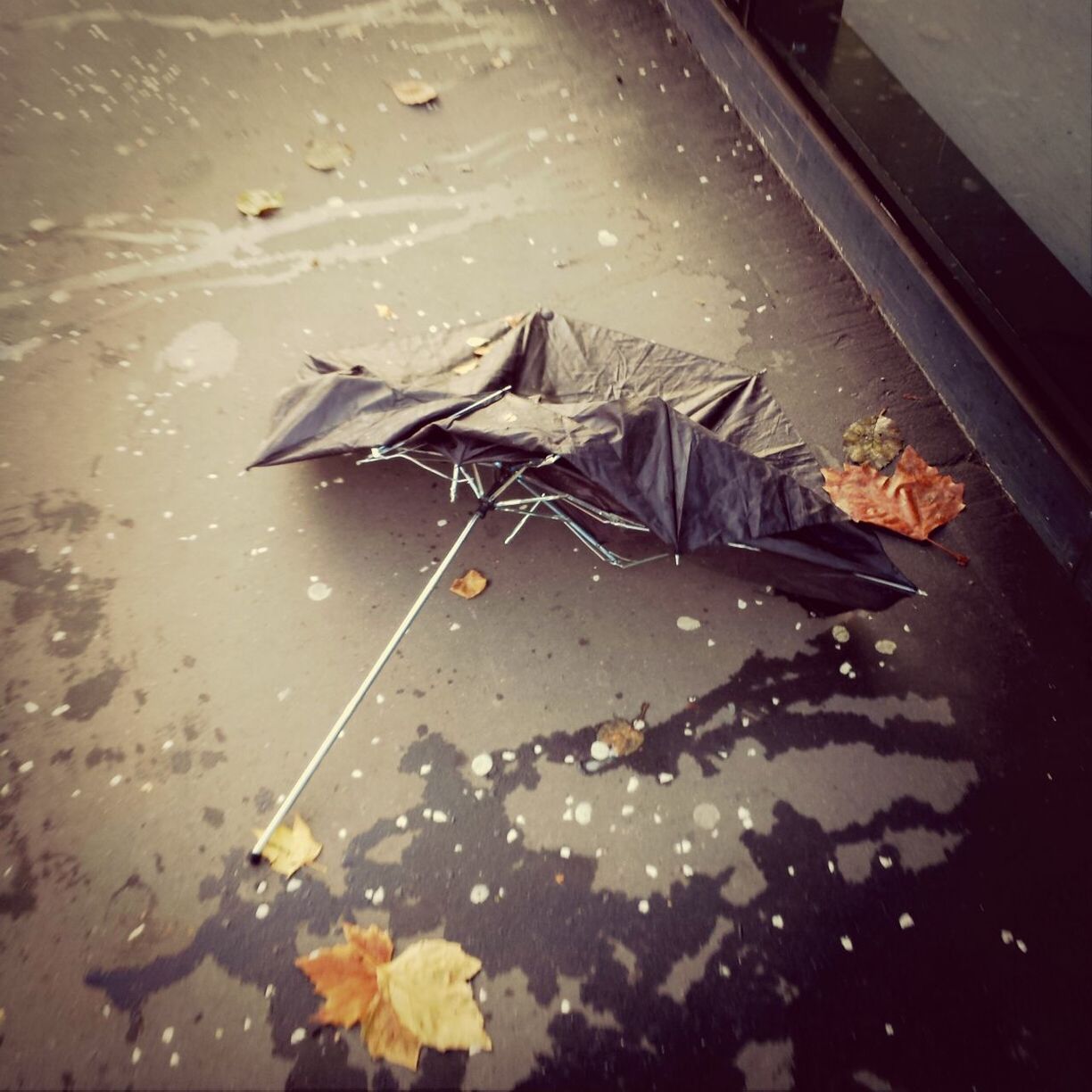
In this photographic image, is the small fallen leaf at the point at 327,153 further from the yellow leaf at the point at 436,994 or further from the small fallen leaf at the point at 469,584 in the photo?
the yellow leaf at the point at 436,994

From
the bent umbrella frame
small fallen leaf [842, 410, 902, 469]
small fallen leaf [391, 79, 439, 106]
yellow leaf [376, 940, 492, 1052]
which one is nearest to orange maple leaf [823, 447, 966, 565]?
small fallen leaf [842, 410, 902, 469]

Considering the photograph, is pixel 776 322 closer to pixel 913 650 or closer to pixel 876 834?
pixel 913 650

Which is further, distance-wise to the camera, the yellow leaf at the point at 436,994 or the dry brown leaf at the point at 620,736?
the dry brown leaf at the point at 620,736

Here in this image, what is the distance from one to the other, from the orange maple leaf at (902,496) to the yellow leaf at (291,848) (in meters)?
2.06

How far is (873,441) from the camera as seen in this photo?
312cm

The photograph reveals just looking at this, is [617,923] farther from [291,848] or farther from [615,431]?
[615,431]

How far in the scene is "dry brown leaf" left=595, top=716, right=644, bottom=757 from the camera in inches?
98.0

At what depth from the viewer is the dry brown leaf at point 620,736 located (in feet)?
8.16

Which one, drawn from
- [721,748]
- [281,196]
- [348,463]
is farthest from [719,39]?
[721,748]

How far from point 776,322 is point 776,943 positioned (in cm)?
243

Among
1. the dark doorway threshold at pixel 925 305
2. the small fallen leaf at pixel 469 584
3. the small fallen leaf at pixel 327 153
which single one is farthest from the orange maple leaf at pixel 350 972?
the small fallen leaf at pixel 327 153

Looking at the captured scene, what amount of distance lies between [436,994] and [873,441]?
242 centimetres

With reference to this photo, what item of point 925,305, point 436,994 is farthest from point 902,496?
point 436,994

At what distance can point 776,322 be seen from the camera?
3488 mm
